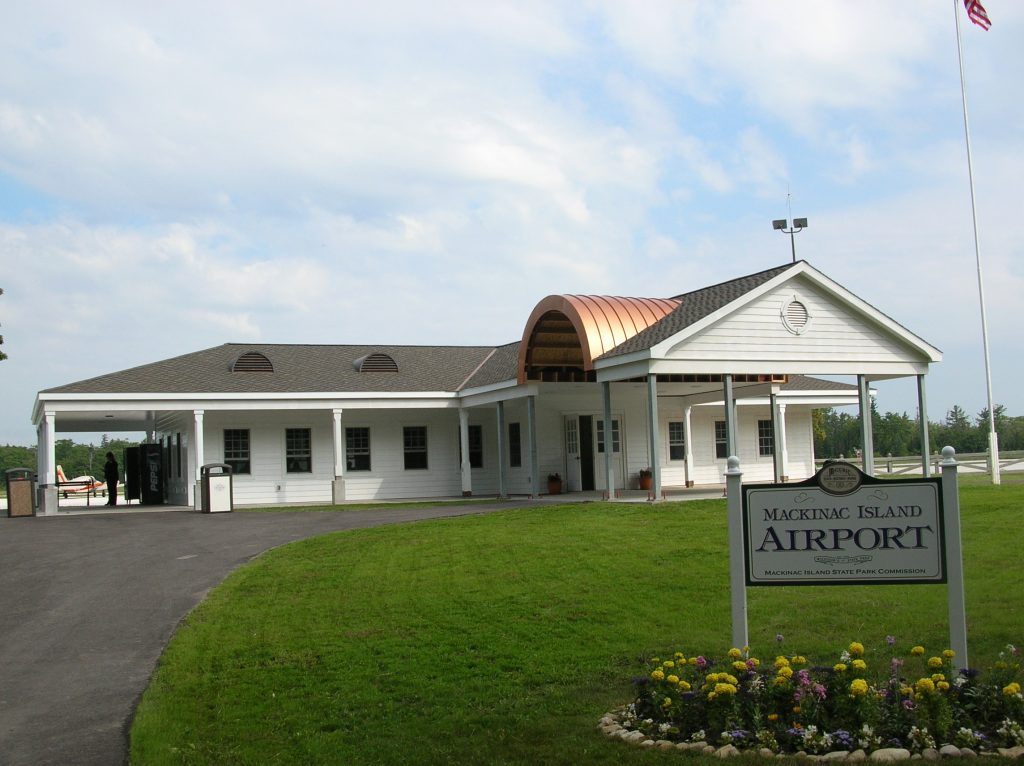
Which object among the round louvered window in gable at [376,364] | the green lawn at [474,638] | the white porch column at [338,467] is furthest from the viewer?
the round louvered window in gable at [376,364]

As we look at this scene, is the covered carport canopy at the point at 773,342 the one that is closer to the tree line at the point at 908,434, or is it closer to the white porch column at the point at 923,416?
the white porch column at the point at 923,416

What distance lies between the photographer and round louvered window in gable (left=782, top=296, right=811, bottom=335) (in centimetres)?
2297

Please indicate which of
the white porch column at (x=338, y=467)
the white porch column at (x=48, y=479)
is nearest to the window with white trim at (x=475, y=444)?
the white porch column at (x=338, y=467)

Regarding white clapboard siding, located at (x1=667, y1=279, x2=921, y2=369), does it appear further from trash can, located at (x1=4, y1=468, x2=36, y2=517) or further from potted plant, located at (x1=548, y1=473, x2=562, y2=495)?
trash can, located at (x1=4, y1=468, x2=36, y2=517)

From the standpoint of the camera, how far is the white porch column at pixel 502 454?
28609 mm

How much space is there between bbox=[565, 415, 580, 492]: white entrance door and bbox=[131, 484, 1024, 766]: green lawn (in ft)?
48.2

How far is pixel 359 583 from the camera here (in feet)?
41.0

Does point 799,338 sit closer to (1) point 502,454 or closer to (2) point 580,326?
(2) point 580,326

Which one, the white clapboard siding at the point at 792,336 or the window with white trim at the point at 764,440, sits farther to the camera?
the window with white trim at the point at 764,440

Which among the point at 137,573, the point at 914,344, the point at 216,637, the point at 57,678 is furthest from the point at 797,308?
the point at 57,678

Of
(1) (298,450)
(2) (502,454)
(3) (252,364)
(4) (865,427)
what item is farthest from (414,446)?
(4) (865,427)

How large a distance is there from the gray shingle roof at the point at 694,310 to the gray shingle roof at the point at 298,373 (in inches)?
375

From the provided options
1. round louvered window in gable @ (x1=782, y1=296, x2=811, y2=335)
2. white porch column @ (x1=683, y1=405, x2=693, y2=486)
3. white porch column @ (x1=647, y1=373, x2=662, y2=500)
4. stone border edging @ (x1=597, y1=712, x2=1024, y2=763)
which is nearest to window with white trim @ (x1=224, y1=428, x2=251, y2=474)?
white porch column @ (x1=683, y1=405, x2=693, y2=486)

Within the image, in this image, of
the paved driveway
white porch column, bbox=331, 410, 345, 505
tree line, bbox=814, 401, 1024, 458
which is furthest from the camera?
tree line, bbox=814, 401, 1024, 458
